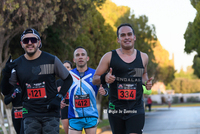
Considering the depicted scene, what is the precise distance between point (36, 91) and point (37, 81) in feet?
0.51

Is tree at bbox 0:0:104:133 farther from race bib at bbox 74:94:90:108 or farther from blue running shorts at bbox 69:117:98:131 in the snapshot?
blue running shorts at bbox 69:117:98:131

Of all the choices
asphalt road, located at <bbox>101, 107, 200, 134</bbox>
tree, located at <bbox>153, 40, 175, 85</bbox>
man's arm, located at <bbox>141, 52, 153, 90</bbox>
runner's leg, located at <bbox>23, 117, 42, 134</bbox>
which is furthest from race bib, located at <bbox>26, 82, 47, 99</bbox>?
tree, located at <bbox>153, 40, 175, 85</bbox>

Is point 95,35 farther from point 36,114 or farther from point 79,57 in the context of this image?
point 36,114

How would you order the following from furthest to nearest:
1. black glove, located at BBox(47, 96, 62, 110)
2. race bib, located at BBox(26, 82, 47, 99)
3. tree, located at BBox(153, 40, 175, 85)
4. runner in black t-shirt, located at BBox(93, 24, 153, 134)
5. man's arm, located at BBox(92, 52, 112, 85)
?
tree, located at BBox(153, 40, 175, 85) < man's arm, located at BBox(92, 52, 112, 85) < runner in black t-shirt, located at BBox(93, 24, 153, 134) < race bib, located at BBox(26, 82, 47, 99) < black glove, located at BBox(47, 96, 62, 110)

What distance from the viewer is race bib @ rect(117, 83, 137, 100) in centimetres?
527

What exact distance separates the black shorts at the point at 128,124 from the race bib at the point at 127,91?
0.95 ft

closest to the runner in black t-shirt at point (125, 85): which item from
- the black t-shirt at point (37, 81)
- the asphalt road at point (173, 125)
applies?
the black t-shirt at point (37, 81)

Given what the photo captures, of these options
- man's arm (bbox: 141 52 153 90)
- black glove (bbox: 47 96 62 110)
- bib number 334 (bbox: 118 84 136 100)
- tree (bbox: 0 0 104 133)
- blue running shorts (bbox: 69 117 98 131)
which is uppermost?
tree (bbox: 0 0 104 133)

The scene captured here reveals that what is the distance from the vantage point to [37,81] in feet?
17.1

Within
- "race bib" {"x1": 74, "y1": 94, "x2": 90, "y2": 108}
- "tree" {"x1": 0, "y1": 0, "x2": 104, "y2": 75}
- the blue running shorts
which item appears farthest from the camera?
"tree" {"x1": 0, "y1": 0, "x2": 104, "y2": 75}

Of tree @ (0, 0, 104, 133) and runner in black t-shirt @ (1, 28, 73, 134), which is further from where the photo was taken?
tree @ (0, 0, 104, 133)

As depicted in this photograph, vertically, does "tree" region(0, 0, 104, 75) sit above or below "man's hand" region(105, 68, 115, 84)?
above

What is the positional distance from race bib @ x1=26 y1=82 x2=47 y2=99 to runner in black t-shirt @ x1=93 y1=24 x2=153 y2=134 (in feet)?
2.77

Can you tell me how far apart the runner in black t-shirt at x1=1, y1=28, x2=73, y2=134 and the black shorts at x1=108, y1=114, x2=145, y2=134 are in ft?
2.78
